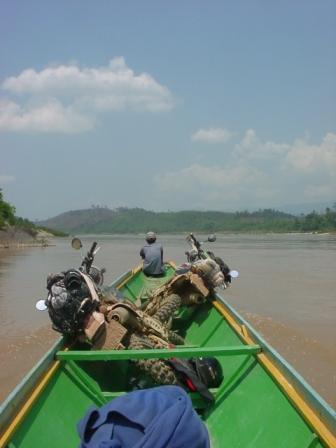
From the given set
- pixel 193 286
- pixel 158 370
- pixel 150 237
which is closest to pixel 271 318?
pixel 150 237

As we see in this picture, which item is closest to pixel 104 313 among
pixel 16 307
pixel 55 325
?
pixel 55 325

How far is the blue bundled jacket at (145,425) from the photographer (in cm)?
176

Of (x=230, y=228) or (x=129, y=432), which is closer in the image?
(x=129, y=432)

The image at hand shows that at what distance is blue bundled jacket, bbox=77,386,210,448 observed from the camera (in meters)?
1.76

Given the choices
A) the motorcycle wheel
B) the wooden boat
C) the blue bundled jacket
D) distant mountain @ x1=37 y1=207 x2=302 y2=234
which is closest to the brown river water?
the wooden boat

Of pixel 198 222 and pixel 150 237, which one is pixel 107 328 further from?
pixel 198 222

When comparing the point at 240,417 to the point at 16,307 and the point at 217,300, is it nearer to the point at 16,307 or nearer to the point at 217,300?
the point at 217,300

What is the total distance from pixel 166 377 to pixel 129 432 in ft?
7.56

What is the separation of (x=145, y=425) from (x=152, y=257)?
345 inches

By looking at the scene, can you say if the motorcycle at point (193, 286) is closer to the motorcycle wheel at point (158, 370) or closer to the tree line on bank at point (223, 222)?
the motorcycle wheel at point (158, 370)

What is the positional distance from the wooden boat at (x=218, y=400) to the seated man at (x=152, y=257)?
5.78 meters

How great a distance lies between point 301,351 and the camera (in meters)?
7.98

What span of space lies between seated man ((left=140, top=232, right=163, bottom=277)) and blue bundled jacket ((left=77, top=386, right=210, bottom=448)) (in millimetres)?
8604

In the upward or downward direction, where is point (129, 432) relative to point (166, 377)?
upward
